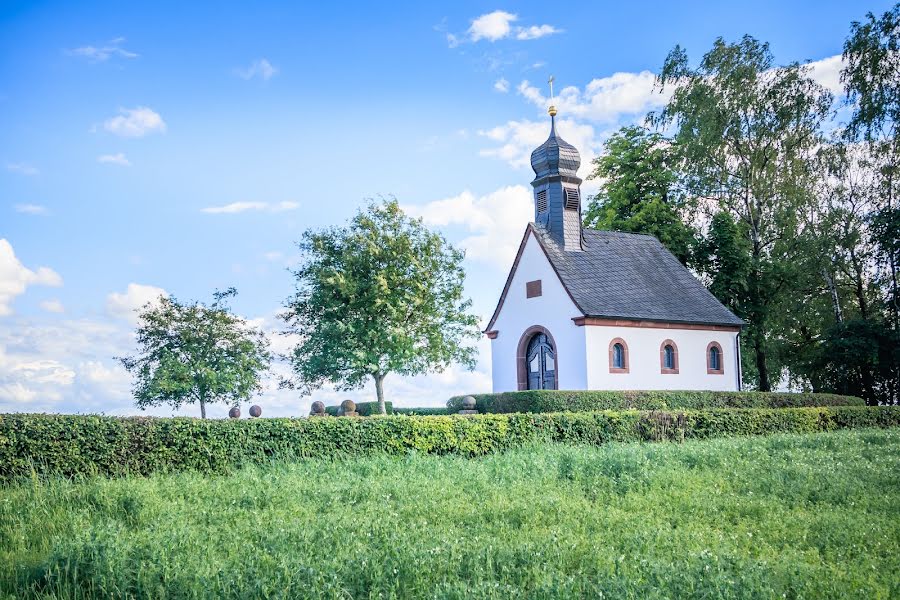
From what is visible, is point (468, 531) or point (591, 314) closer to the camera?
point (468, 531)

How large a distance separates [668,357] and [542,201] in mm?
8276

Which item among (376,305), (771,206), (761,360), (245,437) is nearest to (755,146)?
(771,206)

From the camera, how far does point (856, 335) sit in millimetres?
35438

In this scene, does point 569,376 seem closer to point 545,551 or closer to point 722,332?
point 722,332

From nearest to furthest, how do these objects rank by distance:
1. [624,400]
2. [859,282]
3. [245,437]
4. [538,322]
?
[245,437] < [624,400] < [538,322] < [859,282]

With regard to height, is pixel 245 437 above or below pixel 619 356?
below

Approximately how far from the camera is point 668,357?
102ft

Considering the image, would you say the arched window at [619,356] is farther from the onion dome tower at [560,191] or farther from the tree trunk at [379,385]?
the tree trunk at [379,385]

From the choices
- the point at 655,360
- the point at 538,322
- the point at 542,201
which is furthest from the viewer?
the point at 542,201

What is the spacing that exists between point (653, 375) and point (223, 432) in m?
20.6

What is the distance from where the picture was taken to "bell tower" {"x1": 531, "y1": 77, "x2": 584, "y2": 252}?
3209 cm

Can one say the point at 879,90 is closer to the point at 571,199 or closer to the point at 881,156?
the point at 881,156

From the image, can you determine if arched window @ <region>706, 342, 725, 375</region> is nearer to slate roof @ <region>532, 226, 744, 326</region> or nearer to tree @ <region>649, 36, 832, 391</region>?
slate roof @ <region>532, 226, 744, 326</region>

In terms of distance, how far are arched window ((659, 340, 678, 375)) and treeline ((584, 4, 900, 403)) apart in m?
7.88
